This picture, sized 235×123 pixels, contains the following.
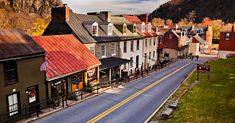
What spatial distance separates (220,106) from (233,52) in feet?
134

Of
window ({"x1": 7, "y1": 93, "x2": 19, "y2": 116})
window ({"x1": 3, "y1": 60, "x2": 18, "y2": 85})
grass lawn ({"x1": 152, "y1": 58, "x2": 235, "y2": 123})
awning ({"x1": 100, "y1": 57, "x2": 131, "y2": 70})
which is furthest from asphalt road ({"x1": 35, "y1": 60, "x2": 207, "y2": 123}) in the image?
window ({"x1": 3, "y1": 60, "x2": 18, "y2": 85})

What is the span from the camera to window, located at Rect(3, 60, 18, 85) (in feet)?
48.4

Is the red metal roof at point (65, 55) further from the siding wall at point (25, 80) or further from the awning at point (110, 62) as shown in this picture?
the awning at point (110, 62)

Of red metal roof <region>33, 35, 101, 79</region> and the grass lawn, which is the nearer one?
the grass lawn

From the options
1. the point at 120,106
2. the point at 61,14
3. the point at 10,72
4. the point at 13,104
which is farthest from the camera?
the point at 61,14

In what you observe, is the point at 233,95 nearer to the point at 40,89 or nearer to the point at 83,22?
the point at 40,89

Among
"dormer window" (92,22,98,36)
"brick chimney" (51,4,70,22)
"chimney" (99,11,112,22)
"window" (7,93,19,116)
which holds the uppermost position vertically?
"chimney" (99,11,112,22)

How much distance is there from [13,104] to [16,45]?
176 inches

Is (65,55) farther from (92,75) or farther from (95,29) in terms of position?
(95,29)

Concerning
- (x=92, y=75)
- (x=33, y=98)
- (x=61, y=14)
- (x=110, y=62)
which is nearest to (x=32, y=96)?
(x=33, y=98)

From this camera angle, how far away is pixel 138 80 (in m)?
30.5

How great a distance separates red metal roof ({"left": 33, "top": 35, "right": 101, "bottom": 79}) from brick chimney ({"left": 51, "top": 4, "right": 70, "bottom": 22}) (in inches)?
110

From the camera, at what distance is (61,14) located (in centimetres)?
2691

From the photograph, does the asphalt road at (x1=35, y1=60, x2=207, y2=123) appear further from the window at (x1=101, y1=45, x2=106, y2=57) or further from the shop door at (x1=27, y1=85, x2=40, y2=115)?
the window at (x1=101, y1=45, x2=106, y2=57)
